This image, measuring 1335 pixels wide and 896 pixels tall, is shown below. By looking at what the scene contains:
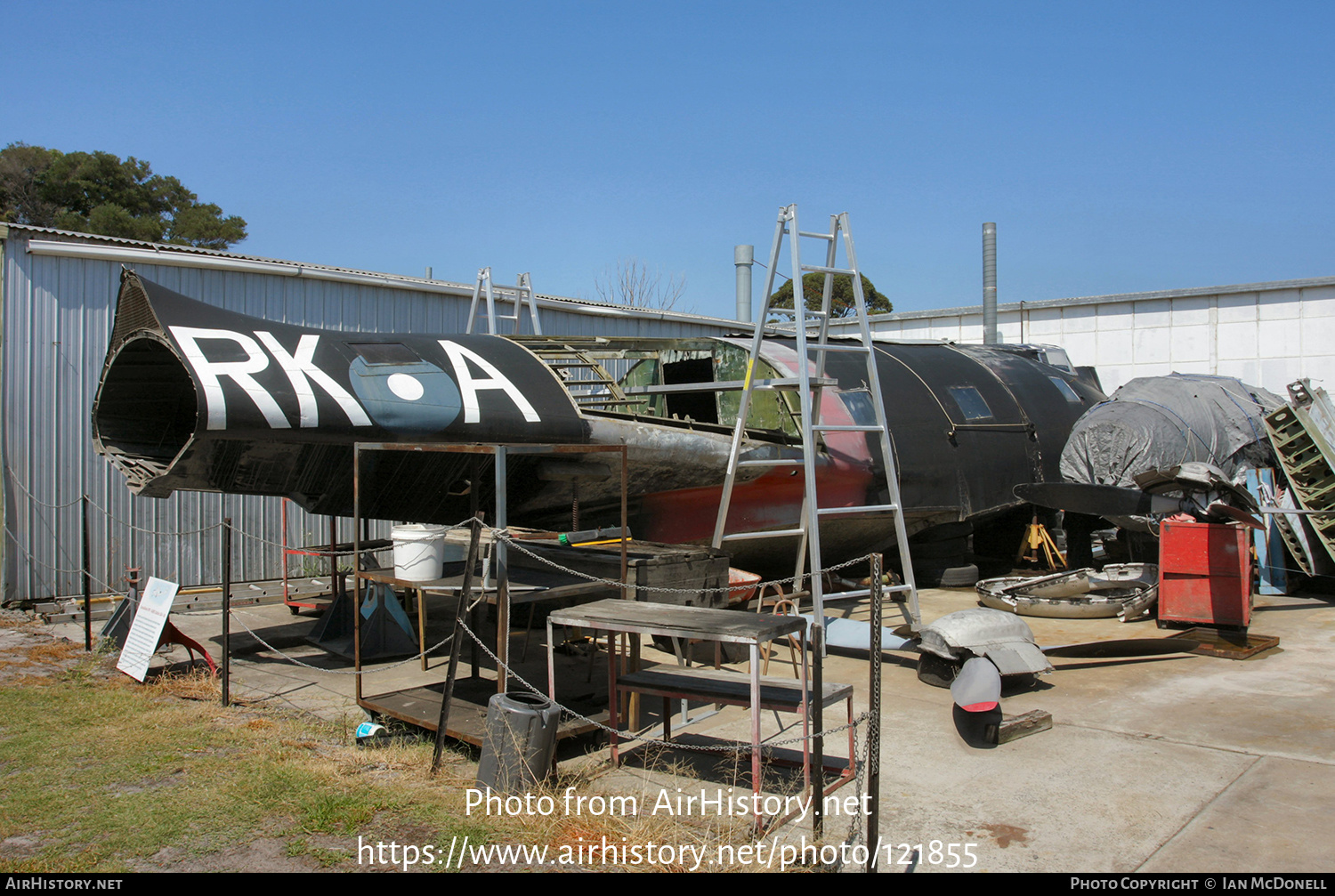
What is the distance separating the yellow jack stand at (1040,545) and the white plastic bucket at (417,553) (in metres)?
9.48

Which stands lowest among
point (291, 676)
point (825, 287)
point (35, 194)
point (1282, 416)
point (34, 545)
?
point (291, 676)

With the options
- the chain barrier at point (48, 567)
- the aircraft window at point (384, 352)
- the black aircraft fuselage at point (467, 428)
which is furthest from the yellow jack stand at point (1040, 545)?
the chain barrier at point (48, 567)

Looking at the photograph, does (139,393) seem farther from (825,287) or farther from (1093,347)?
(1093,347)

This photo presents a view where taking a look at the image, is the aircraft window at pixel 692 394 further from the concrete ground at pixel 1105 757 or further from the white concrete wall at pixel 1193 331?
the white concrete wall at pixel 1193 331

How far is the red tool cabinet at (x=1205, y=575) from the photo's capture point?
906 cm

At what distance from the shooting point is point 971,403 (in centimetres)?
1305

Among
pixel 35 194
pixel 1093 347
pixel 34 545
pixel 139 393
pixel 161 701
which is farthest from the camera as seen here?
pixel 35 194

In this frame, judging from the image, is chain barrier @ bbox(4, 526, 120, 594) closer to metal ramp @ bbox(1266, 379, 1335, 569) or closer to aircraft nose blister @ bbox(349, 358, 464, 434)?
aircraft nose blister @ bbox(349, 358, 464, 434)

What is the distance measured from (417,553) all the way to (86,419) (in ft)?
25.2

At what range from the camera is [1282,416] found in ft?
41.6

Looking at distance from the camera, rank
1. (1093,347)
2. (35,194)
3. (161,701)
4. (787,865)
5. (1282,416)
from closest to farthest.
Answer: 1. (787,865)
2. (161,701)
3. (1282,416)
4. (1093,347)
5. (35,194)

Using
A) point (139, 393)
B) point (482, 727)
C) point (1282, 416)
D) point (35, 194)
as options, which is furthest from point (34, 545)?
point (35, 194)

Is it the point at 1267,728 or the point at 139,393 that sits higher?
the point at 139,393

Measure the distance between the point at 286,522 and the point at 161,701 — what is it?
240 inches
